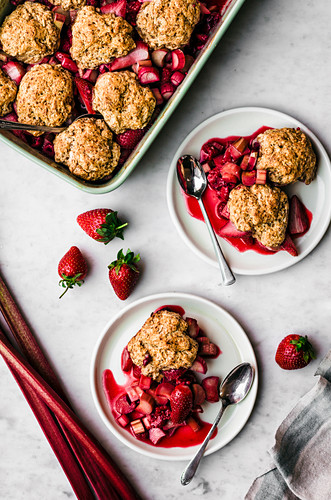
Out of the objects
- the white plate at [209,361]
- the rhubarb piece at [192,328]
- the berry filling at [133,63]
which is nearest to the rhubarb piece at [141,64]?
the berry filling at [133,63]

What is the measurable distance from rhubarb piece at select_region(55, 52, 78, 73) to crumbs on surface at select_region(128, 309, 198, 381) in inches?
44.5

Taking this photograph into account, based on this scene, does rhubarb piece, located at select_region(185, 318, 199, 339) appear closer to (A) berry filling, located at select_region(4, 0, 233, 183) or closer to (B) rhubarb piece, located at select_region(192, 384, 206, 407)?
(B) rhubarb piece, located at select_region(192, 384, 206, 407)

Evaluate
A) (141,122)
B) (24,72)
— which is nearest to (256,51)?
(141,122)

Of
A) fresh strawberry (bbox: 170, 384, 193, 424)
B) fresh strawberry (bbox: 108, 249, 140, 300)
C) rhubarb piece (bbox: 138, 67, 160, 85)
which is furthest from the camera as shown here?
fresh strawberry (bbox: 108, 249, 140, 300)

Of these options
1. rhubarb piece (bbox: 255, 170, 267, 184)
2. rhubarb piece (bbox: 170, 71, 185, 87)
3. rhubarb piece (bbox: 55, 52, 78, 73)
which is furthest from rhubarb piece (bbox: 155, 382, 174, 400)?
rhubarb piece (bbox: 55, 52, 78, 73)

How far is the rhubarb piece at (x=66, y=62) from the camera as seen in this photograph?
80.9 inches

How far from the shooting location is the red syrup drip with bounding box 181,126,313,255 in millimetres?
2174

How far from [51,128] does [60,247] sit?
60cm

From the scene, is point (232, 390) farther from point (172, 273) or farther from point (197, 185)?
point (197, 185)

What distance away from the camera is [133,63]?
79.6 inches

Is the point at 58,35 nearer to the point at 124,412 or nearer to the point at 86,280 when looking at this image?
the point at 86,280

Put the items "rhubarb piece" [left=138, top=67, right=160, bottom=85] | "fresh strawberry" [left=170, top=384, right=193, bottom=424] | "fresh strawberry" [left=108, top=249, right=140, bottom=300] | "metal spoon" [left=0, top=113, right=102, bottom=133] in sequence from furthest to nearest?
"fresh strawberry" [left=108, top=249, right=140, bottom=300]
"fresh strawberry" [left=170, top=384, right=193, bottom=424]
"rhubarb piece" [left=138, top=67, right=160, bottom=85]
"metal spoon" [left=0, top=113, right=102, bottom=133]

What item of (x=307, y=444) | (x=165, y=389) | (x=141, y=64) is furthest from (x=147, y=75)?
(x=307, y=444)

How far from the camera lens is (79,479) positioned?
91.9 inches
